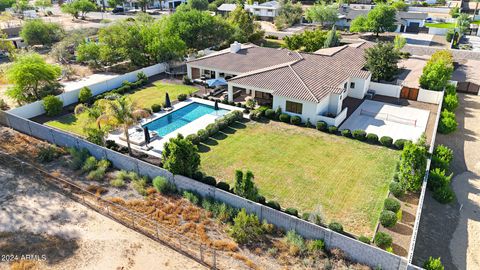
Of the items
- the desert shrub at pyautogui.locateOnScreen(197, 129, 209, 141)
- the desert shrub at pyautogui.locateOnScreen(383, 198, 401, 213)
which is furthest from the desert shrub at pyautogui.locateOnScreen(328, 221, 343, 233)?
the desert shrub at pyautogui.locateOnScreen(197, 129, 209, 141)

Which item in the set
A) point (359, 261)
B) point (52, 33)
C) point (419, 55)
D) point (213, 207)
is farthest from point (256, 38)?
point (359, 261)

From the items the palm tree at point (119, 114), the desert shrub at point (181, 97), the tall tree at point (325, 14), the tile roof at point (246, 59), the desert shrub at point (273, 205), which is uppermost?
the tall tree at point (325, 14)

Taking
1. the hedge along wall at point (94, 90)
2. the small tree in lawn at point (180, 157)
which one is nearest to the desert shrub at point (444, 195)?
the small tree in lawn at point (180, 157)

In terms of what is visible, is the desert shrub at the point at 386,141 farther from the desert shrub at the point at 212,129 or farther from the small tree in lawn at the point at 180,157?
the small tree in lawn at the point at 180,157

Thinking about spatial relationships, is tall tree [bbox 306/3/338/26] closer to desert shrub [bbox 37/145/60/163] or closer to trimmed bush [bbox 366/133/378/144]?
trimmed bush [bbox 366/133/378/144]

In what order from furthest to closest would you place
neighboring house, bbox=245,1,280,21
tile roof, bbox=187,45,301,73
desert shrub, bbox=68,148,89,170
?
neighboring house, bbox=245,1,280,21 → tile roof, bbox=187,45,301,73 → desert shrub, bbox=68,148,89,170

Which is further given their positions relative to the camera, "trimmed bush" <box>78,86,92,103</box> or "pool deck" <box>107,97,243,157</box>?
"trimmed bush" <box>78,86,92,103</box>

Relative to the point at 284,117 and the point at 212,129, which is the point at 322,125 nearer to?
the point at 284,117

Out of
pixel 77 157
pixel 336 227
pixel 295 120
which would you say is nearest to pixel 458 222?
pixel 336 227

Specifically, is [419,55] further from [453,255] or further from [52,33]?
[52,33]
